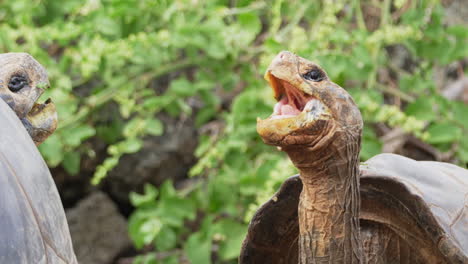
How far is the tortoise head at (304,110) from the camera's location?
107 centimetres

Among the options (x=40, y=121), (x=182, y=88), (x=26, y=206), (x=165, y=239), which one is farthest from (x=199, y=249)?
(x=26, y=206)

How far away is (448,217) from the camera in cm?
123

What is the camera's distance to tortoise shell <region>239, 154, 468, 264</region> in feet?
3.99

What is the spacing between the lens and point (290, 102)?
1122mm

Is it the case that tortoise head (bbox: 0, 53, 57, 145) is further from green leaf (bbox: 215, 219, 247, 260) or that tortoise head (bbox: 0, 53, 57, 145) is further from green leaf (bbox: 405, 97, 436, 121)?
green leaf (bbox: 405, 97, 436, 121)

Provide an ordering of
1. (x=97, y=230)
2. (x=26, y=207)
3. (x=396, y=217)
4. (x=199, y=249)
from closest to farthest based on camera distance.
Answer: (x=26, y=207) → (x=396, y=217) → (x=199, y=249) → (x=97, y=230)

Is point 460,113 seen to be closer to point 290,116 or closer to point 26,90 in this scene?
point 290,116

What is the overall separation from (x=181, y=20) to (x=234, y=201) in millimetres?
581

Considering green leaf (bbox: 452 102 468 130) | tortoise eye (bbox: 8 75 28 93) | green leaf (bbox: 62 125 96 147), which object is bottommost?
green leaf (bbox: 452 102 468 130)

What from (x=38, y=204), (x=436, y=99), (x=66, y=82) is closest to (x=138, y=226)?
(x=66, y=82)

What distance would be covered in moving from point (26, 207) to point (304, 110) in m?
0.42

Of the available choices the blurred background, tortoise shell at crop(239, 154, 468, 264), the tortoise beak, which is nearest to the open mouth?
tortoise shell at crop(239, 154, 468, 264)

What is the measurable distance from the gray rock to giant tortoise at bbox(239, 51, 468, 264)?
68.0 inches

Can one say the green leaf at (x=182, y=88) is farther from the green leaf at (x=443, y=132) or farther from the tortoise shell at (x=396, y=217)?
the tortoise shell at (x=396, y=217)
